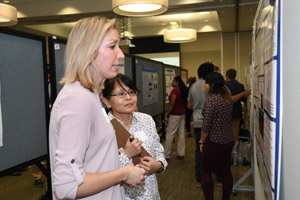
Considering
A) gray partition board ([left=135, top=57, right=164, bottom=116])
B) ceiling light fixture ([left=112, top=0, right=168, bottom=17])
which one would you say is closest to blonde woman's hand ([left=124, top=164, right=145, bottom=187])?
gray partition board ([left=135, top=57, right=164, bottom=116])

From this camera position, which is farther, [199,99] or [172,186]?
[172,186]

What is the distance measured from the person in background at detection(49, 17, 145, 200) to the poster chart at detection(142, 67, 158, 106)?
312 centimetres

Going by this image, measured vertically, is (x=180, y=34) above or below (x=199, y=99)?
above

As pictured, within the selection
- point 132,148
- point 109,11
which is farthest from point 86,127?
point 109,11

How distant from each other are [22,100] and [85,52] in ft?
2.67

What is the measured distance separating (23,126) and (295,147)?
1441 millimetres

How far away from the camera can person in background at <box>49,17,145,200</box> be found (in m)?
0.88

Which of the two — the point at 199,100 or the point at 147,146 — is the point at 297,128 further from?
the point at 199,100

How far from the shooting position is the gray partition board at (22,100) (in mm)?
1466

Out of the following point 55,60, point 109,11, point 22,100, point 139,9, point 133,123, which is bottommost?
point 133,123

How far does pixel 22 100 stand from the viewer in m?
1.60

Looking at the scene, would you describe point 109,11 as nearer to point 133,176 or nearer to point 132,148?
point 132,148

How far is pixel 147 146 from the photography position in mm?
1586

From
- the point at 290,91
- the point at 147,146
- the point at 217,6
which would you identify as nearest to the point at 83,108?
the point at 290,91
